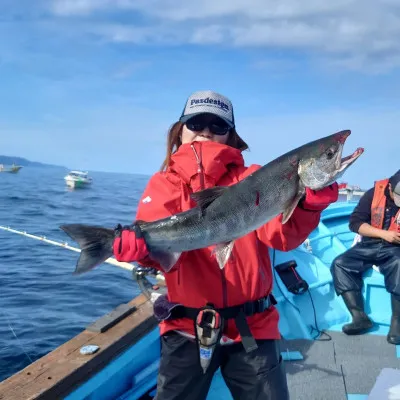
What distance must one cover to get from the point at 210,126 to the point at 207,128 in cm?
3

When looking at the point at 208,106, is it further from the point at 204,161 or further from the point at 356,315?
the point at 356,315

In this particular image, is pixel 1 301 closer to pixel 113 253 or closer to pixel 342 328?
pixel 342 328

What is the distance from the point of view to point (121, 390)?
16.3ft

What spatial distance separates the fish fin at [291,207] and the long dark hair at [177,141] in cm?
94

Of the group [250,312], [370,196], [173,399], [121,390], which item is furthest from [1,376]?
[370,196]

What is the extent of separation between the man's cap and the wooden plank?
259 cm

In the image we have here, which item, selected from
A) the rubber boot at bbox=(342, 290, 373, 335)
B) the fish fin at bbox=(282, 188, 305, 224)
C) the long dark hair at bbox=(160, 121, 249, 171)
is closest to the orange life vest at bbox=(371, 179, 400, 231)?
the rubber boot at bbox=(342, 290, 373, 335)

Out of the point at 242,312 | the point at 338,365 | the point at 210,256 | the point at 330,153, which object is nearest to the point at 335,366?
the point at 338,365

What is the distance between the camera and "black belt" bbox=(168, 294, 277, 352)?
124 inches

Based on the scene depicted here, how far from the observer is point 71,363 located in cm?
435

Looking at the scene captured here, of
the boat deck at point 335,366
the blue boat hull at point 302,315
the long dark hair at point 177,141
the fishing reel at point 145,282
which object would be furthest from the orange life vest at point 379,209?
the long dark hair at point 177,141

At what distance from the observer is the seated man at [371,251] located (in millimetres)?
7051

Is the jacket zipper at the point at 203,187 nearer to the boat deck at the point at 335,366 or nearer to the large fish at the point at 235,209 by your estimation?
the large fish at the point at 235,209

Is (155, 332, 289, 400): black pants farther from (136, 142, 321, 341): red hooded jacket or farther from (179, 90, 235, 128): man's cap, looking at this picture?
(179, 90, 235, 128): man's cap
